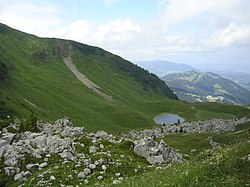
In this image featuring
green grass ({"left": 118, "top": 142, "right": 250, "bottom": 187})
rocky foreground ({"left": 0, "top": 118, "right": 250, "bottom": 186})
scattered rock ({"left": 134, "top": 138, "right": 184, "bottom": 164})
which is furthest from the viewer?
scattered rock ({"left": 134, "top": 138, "right": 184, "bottom": 164})

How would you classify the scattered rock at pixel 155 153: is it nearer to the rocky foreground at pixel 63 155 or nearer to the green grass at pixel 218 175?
the rocky foreground at pixel 63 155

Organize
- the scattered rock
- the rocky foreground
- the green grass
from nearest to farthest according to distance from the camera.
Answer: the green grass → the rocky foreground → the scattered rock

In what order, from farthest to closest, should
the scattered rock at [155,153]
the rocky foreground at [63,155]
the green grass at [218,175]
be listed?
1. the scattered rock at [155,153]
2. the rocky foreground at [63,155]
3. the green grass at [218,175]

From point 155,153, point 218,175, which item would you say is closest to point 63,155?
point 155,153

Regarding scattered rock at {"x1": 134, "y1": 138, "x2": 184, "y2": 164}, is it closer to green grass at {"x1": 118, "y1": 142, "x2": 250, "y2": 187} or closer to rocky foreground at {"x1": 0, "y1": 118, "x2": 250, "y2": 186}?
rocky foreground at {"x1": 0, "y1": 118, "x2": 250, "y2": 186}

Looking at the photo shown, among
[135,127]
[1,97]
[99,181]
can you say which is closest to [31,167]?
[99,181]

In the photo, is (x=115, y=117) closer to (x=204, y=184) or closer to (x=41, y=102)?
(x=41, y=102)

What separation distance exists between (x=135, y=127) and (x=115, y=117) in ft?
45.1

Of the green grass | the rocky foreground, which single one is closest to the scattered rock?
the rocky foreground

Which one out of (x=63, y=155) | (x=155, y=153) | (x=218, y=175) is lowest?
(x=63, y=155)

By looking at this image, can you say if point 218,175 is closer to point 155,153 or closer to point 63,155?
point 63,155

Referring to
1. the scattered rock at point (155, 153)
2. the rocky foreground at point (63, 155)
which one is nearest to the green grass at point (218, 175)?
the rocky foreground at point (63, 155)

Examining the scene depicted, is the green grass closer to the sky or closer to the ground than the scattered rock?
closer to the sky

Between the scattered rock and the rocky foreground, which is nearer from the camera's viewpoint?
the rocky foreground
